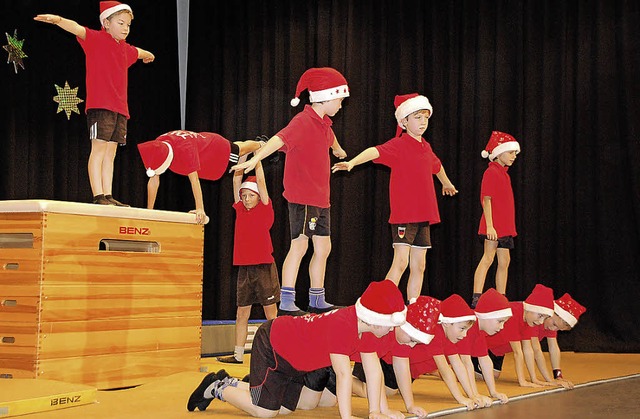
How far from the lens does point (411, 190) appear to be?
579 cm

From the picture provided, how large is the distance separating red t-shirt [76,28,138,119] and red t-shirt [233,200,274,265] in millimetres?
1375

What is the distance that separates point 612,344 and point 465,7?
140 inches

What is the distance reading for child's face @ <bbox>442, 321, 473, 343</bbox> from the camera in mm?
4672

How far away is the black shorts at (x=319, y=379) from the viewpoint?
4305mm

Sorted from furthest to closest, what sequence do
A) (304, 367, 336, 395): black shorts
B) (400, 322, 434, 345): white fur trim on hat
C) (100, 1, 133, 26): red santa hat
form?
1. (100, 1, 133, 26): red santa hat
2. (304, 367, 336, 395): black shorts
3. (400, 322, 434, 345): white fur trim on hat

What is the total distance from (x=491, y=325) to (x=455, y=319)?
53cm

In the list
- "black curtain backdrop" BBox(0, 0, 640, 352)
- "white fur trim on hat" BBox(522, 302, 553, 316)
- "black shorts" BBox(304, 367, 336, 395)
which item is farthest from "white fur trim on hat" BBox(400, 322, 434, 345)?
"black curtain backdrop" BBox(0, 0, 640, 352)

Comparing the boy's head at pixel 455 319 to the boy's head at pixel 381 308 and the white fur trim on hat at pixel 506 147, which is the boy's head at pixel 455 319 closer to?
the boy's head at pixel 381 308

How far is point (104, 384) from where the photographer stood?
4969 millimetres

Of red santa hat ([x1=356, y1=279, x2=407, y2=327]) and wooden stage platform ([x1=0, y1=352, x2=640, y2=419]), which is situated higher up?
red santa hat ([x1=356, y1=279, x2=407, y2=327])

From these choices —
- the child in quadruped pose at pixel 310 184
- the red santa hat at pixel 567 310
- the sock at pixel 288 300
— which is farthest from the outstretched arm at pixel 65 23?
the red santa hat at pixel 567 310

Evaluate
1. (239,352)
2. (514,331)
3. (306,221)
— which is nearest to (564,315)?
(514,331)

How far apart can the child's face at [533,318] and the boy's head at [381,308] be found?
1.85 meters

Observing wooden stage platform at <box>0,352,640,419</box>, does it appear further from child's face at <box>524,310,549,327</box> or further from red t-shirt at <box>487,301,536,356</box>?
child's face at <box>524,310,549,327</box>
